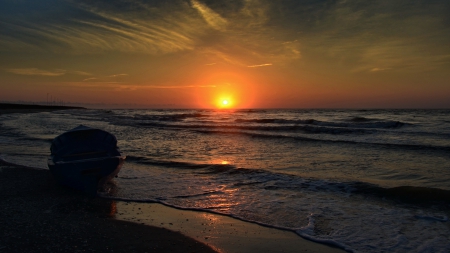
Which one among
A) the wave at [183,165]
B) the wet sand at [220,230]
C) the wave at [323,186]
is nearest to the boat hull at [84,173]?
the wet sand at [220,230]

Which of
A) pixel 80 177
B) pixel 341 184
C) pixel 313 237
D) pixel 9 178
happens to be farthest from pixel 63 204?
pixel 341 184

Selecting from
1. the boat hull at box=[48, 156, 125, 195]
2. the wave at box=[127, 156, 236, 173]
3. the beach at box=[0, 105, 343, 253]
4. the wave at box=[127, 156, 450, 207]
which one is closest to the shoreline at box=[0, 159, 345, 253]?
the beach at box=[0, 105, 343, 253]

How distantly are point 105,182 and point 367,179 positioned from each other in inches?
296

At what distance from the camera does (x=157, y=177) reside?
34.0 feet

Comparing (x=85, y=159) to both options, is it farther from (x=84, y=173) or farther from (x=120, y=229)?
(x=120, y=229)

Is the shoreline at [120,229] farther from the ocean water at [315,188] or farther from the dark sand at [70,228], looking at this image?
the ocean water at [315,188]

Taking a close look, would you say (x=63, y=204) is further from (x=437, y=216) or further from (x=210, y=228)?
Result: (x=437, y=216)

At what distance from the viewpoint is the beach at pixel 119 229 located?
5.09 metres

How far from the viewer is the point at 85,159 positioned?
828 centimetres

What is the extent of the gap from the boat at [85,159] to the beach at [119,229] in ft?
1.37

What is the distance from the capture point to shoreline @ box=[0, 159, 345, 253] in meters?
5.09

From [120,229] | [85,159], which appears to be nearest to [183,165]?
[85,159]

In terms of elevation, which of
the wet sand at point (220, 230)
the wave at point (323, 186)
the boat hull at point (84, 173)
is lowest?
the wet sand at point (220, 230)

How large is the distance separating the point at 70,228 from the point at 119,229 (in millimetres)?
820
